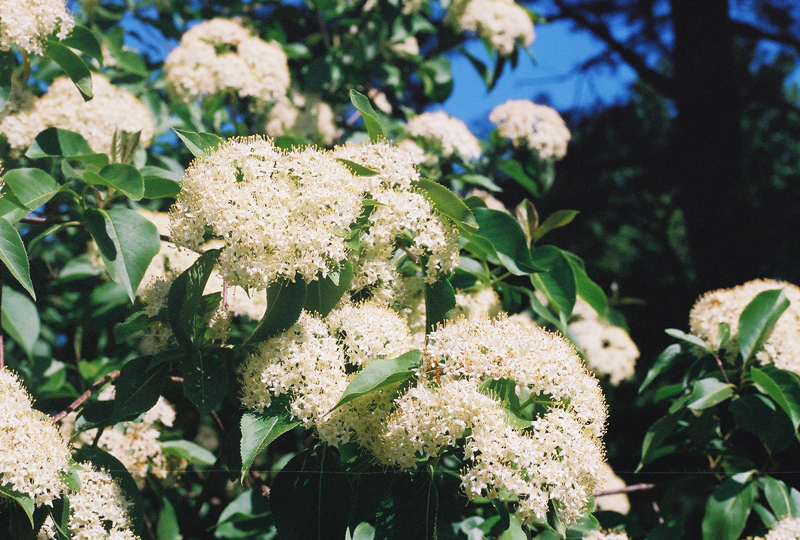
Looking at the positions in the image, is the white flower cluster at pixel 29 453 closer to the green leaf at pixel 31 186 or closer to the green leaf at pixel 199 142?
the green leaf at pixel 31 186

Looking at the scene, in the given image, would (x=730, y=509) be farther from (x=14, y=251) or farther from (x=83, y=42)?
(x=83, y=42)

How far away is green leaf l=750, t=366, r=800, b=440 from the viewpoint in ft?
7.16

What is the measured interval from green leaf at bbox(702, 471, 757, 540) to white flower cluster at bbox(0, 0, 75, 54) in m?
2.89

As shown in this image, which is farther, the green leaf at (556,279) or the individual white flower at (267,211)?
the green leaf at (556,279)

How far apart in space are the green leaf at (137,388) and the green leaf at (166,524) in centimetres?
96

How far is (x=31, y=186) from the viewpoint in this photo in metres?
2.14

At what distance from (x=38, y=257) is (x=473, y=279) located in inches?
106

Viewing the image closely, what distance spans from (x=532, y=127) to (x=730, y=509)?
2.50 metres

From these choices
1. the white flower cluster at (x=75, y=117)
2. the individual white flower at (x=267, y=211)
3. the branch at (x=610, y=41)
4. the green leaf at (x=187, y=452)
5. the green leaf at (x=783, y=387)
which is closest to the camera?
the individual white flower at (x=267, y=211)

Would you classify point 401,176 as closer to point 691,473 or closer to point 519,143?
point 691,473

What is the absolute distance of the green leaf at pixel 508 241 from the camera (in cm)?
213

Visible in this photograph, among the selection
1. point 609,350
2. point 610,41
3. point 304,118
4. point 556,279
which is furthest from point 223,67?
point 610,41

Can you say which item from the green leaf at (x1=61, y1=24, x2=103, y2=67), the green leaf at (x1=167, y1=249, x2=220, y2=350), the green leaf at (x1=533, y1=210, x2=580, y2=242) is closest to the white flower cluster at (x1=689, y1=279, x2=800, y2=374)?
the green leaf at (x1=533, y1=210, x2=580, y2=242)

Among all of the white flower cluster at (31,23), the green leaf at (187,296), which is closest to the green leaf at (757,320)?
the green leaf at (187,296)
